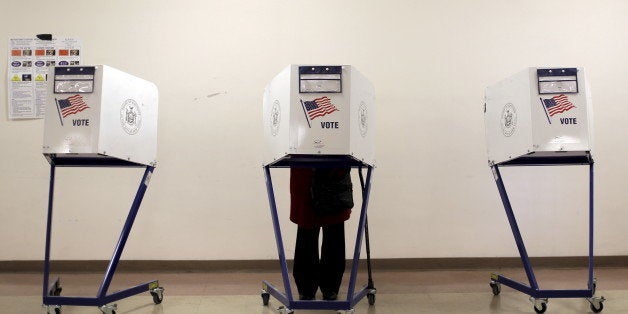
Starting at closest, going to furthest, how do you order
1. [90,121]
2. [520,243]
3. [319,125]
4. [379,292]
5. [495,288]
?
[319,125], [90,121], [520,243], [495,288], [379,292]

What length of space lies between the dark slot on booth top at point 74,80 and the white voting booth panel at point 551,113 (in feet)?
6.41

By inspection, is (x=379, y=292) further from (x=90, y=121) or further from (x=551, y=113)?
(x=90, y=121)

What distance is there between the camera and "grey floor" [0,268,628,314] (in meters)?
2.52

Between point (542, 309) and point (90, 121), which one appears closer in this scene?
point (90, 121)

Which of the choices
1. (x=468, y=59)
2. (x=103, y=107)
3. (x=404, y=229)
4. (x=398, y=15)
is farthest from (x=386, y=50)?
(x=103, y=107)

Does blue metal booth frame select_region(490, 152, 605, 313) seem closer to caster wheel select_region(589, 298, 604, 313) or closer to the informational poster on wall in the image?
caster wheel select_region(589, 298, 604, 313)

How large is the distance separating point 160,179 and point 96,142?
1.28 metres

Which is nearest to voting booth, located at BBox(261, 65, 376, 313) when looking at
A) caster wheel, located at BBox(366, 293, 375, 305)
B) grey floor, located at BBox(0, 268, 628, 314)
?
caster wheel, located at BBox(366, 293, 375, 305)

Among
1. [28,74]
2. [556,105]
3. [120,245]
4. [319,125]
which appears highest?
[28,74]

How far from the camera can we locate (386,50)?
3.53 metres

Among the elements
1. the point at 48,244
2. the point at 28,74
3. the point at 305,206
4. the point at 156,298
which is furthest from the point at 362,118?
the point at 28,74

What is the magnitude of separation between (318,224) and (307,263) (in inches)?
7.7

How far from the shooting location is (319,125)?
81.9 inches

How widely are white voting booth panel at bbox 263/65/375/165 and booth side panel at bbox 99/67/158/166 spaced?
0.72m
